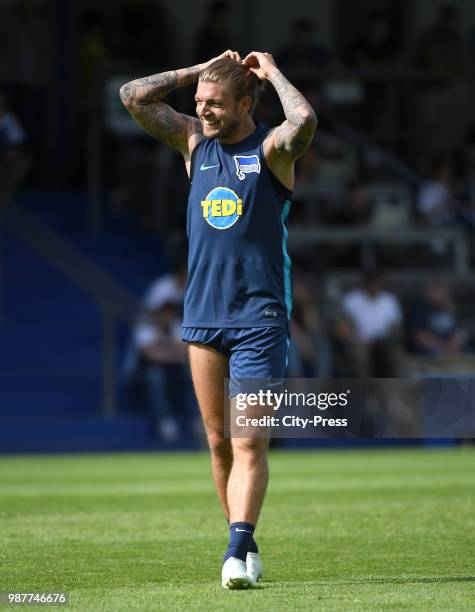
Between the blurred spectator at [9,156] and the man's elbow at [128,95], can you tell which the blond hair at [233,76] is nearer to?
the man's elbow at [128,95]

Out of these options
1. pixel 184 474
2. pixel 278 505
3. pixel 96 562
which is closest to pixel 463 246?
pixel 184 474

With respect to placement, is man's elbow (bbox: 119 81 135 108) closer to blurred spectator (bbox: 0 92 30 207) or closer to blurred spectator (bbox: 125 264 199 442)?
blurred spectator (bbox: 125 264 199 442)

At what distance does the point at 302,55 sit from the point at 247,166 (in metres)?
16.4

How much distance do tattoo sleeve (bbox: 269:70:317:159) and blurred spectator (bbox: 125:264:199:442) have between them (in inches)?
451

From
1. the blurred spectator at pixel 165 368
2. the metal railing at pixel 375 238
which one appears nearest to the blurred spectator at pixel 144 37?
the metal railing at pixel 375 238

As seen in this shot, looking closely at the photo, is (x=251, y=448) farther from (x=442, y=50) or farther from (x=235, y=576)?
(x=442, y=50)

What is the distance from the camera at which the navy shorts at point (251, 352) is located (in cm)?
726

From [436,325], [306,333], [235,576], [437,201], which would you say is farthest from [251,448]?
[437,201]

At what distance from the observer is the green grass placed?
22.1ft

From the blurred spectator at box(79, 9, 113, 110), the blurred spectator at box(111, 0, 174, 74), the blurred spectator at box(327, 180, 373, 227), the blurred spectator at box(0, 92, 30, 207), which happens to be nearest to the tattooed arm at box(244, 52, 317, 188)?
the blurred spectator at box(327, 180, 373, 227)

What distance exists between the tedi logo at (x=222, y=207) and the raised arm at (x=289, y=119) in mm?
280

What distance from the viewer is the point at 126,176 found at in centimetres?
2308

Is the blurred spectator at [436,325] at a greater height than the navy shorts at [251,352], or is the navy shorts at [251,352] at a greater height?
the blurred spectator at [436,325]

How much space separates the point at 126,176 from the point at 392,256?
14.2ft
